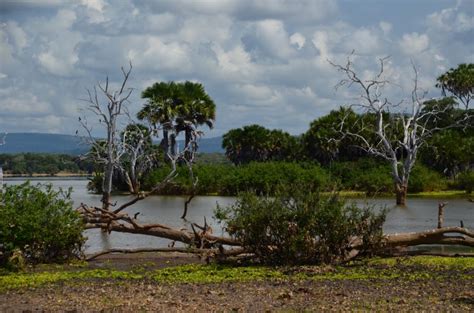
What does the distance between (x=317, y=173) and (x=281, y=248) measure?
49250 millimetres

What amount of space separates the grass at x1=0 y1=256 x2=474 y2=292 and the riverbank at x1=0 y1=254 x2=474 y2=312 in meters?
0.02

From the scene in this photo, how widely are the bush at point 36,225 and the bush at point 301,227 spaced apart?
12.6 ft

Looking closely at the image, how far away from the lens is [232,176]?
68.6m

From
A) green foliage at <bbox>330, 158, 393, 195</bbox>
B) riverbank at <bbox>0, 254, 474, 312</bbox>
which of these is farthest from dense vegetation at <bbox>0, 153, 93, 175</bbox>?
riverbank at <bbox>0, 254, 474, 312</bbox>

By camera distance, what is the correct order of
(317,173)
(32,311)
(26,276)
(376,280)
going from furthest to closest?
(317,173)
(26,276)
(376,280)
(32,311)

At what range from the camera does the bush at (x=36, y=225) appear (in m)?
17.8

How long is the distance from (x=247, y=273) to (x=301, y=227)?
173cm

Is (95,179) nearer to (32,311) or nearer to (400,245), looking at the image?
(400,245)

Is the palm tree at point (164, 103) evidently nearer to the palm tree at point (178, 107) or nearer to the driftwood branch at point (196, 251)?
the palm tree at point (178, 107)

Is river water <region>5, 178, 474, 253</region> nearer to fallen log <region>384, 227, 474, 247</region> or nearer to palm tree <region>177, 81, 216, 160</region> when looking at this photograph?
fallen log <region>384, 227, 474, 247</region>

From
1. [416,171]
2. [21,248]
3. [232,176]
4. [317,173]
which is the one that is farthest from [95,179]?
[21,248]

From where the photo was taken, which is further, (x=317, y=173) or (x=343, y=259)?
(x=317, y=173)

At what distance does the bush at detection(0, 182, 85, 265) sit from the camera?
1777 centimetres

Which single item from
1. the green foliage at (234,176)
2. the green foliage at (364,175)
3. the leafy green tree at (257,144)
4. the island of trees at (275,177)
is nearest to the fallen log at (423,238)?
the island of trees at (275,177)
